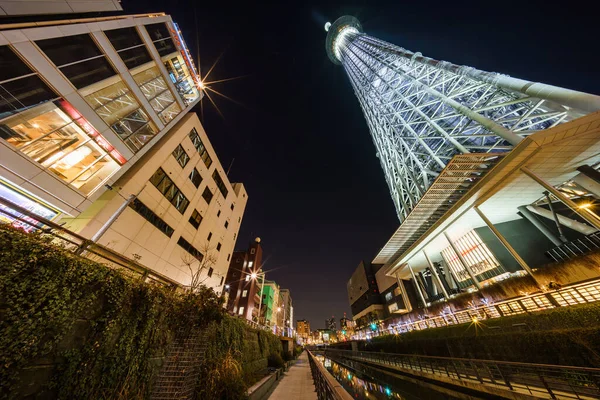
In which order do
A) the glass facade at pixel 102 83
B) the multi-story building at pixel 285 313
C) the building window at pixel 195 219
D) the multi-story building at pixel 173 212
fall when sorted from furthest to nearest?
the multi-story building at pixel 285 313
the building window at pixel 195 219
the multi-story building at pixel 173 212
the glass facade at pixel 102 83

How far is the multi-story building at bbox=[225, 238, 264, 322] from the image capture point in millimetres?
37250

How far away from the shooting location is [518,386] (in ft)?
28.9

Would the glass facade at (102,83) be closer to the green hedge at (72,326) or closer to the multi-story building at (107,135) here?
the multi-story building at (107,135)

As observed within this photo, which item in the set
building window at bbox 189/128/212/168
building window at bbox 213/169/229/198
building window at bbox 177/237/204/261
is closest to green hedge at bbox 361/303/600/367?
building window at bbox 177/237/204/261

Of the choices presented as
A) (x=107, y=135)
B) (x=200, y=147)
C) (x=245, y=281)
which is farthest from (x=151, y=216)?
(x=245, y=281)

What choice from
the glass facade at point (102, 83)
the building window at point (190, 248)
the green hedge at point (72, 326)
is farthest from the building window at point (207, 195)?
the green hedge at point (72, 326)

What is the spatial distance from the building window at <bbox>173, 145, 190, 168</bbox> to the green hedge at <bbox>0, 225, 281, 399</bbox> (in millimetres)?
15604

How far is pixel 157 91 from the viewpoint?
1645 cm

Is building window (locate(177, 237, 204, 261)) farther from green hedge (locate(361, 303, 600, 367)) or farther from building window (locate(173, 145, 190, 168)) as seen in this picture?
green hedge (locate(361, 303, 600, 367))

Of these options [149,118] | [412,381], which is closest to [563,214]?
[412,381]

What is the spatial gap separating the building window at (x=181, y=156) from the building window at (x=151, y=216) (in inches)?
213

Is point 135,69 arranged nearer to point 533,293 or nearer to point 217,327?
point 217,327

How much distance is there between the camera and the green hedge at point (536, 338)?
30.4 ft

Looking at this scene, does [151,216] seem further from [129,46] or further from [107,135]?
[129,46]
